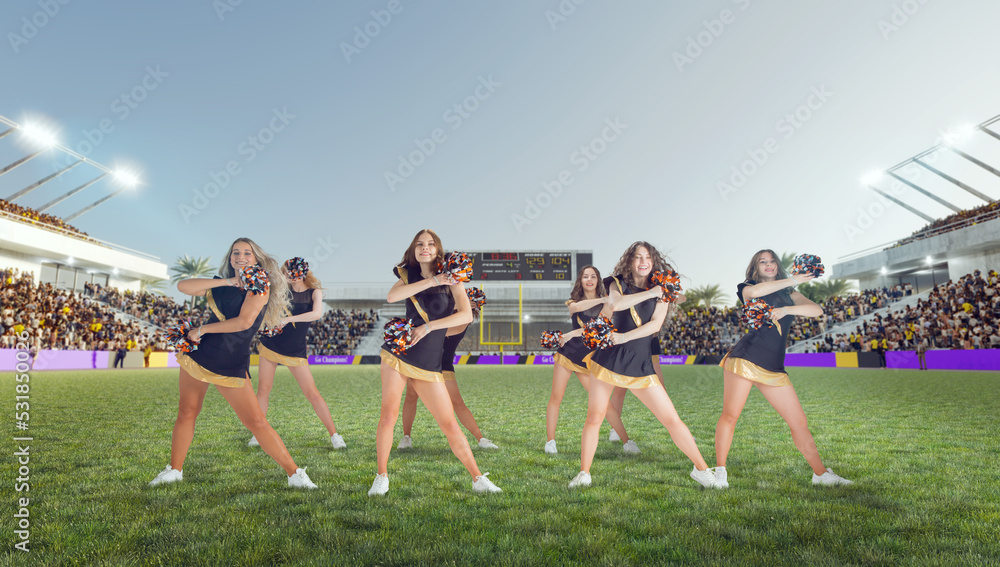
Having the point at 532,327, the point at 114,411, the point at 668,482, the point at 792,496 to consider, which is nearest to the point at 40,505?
the point at 668,482

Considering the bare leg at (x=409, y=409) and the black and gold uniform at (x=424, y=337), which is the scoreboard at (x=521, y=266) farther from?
the black and gold uniform at (x=424, y=337)

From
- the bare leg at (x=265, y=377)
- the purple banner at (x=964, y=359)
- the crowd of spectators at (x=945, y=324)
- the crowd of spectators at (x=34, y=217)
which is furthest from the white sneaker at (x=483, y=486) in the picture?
the crowd of spectators at (x=34, y=217)

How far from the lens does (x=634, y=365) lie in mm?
4395

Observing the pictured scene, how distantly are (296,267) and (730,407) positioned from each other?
4.33 m

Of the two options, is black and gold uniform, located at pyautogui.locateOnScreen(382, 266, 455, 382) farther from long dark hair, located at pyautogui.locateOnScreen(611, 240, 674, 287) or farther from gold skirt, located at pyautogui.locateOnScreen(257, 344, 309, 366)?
gold skirt, located at pyautogui.locateOnScreen(257, 344, 309, 366)

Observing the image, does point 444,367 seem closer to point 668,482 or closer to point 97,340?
point 668,482

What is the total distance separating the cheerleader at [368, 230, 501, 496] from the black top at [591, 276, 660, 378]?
1232 mm

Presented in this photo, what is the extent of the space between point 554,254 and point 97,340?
27947 mm

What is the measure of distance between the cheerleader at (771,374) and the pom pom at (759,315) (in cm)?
4

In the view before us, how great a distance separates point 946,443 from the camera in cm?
616

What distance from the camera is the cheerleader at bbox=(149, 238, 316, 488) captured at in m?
4.02

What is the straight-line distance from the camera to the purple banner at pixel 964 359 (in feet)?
72.1

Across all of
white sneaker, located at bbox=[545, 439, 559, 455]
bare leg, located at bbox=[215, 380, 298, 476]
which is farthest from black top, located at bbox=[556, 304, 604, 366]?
bare leg, located at bbox=[215, 380, 298, 476]

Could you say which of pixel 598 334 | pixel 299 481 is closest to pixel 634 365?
pixel 598 334
